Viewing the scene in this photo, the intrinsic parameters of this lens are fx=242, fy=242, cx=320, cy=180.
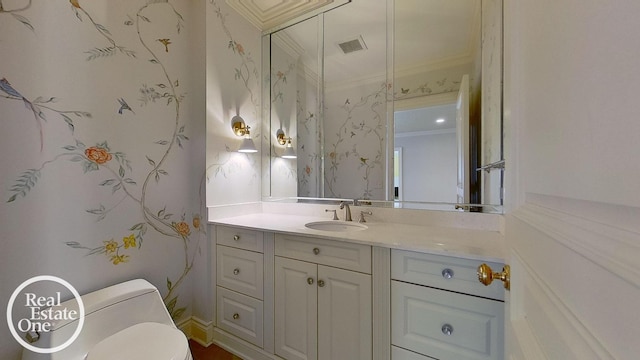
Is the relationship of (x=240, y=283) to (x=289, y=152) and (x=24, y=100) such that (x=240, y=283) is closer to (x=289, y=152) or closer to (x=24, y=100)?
(x=289, y=152)

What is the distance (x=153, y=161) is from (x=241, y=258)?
0.80 m

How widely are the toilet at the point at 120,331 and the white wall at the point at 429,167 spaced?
1.41m

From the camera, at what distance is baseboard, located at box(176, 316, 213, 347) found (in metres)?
1.61

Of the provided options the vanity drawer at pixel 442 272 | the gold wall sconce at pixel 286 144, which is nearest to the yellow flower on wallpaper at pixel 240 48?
the gold wall sconce at pixel 286 144

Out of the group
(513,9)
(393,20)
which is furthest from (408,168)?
(513,9)

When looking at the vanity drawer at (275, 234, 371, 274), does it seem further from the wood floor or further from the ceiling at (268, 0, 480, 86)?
the ceiling at (268, 0, 480, 86)

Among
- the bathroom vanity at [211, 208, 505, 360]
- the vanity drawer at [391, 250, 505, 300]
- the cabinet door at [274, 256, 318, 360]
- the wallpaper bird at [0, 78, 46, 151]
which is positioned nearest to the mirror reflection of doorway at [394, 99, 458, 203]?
the bathroom vanity at [211, 208, 505, 360]

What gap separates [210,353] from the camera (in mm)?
1545

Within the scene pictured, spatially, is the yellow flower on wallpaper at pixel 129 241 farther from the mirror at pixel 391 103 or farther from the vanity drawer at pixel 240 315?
the mirror at pixel 391 103

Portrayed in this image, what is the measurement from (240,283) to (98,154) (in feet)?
3.42

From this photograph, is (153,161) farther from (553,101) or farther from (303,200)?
(553,101)

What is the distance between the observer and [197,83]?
5.46ft

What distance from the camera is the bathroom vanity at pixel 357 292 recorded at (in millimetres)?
934

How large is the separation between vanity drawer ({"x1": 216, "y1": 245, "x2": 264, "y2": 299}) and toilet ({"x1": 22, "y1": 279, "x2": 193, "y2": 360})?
1.23 ft
